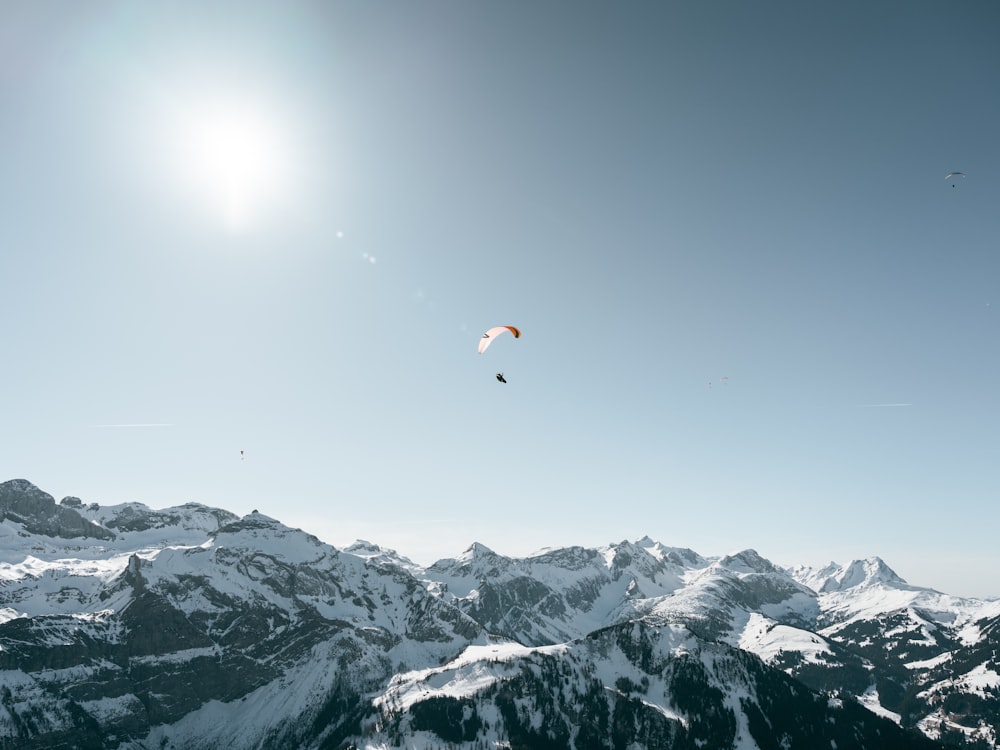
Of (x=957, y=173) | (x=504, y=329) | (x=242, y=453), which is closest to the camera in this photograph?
(x=957, y=173)

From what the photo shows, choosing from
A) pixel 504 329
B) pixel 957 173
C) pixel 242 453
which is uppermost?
pixel 957 173

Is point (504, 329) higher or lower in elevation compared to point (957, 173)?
lower

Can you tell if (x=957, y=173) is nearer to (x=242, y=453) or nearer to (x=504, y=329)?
(x=504, y=329)

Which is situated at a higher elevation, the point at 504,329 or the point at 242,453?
the point at 504,329

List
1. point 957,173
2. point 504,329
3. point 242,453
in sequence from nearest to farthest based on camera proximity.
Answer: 1. point 957,173
2. point 504,329
3. point 242,453

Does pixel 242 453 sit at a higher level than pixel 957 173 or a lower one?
lower

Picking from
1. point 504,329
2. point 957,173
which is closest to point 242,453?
point 504,329

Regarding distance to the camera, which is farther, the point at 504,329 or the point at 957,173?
the point at 504,329
